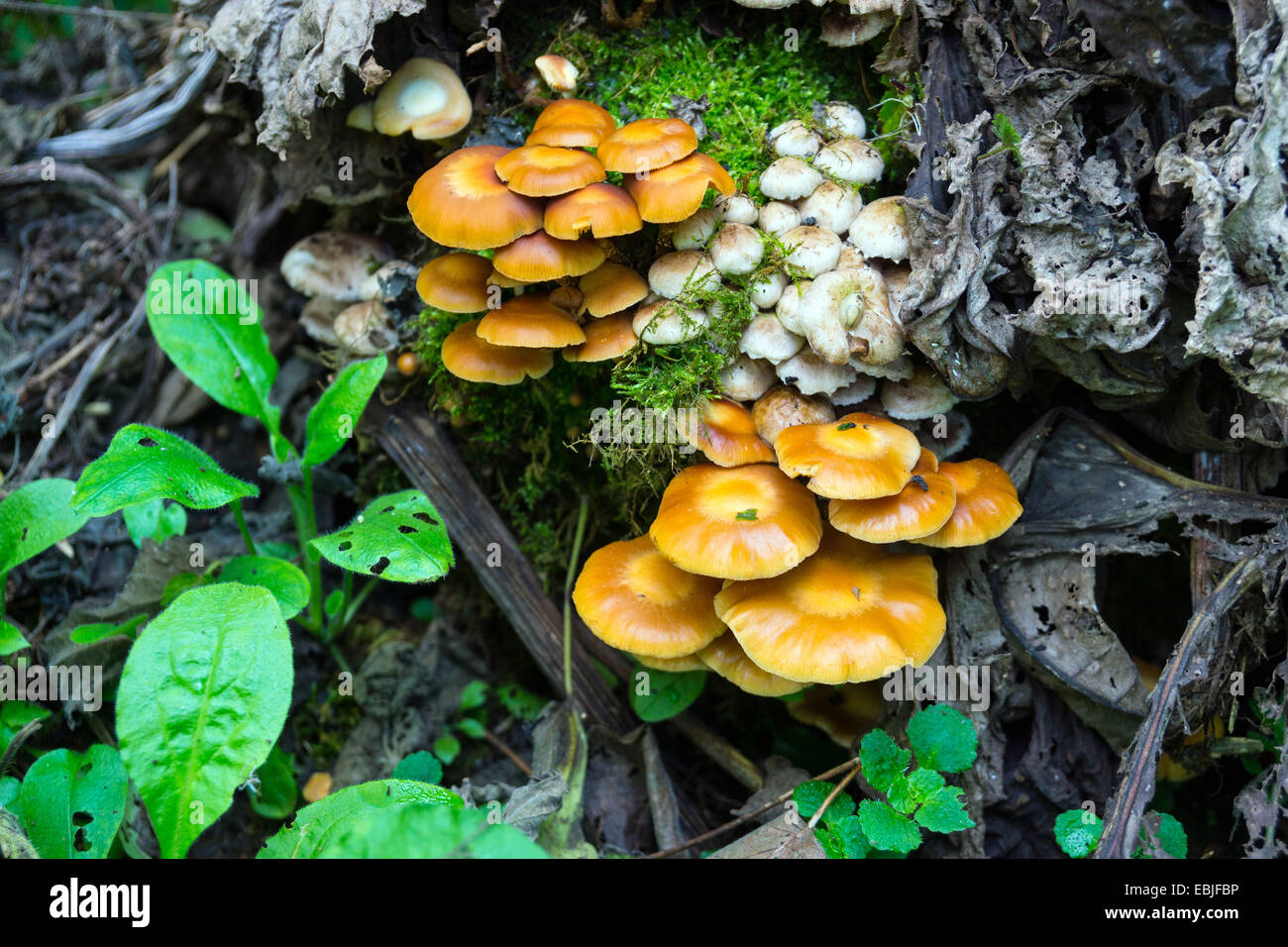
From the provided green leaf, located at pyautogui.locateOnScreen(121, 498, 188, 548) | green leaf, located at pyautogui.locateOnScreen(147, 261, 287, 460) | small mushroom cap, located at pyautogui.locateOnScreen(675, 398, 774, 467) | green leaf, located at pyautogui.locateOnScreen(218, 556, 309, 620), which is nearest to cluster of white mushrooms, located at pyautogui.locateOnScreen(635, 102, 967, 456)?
small mushroom cap, located at pyautogui.locateOnScreen(675, 398, 774, 467)

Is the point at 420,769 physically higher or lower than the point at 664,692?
lower

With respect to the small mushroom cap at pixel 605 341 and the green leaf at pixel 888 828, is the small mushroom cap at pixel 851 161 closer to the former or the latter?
the small mushroom cap at pixel 605 341

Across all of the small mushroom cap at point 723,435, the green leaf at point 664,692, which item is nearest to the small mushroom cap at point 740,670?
the green leaf at point 664,692

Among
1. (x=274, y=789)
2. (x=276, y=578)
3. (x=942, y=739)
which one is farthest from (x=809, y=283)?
(x=274, y=789)

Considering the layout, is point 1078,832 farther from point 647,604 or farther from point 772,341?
point 772,341

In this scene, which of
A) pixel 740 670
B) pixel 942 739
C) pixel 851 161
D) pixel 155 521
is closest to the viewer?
pixel 942 739

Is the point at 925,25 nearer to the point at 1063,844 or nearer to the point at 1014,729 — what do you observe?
the point at 1014,729

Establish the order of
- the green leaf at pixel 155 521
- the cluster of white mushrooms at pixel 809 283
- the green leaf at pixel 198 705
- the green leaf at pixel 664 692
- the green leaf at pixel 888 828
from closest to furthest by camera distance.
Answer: the green leaf at pixel 198 705, the green leaf at pixel 888 828, the cluster of white mushrooms at pixel 809 283, the green leaf at pixel 664 692, the green leaf at pixel 155 521

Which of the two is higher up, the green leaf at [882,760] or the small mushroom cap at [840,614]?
the small mushroom cap at [840,614]
